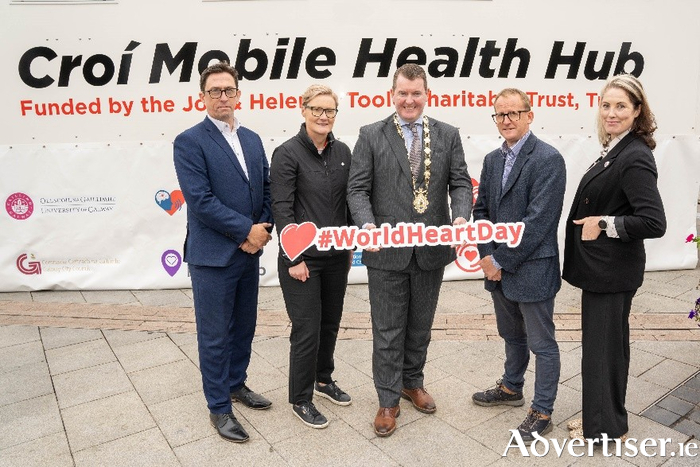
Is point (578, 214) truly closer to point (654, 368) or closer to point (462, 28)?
point (654, 368)

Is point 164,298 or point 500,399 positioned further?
point 164,298

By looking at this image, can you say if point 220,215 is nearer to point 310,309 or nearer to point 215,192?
point 215,192

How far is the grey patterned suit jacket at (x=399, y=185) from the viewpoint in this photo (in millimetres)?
3322

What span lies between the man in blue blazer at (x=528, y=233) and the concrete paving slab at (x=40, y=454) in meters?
2.71

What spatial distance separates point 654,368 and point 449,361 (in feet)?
5.06

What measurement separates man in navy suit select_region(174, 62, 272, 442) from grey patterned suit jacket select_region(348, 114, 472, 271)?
645mm

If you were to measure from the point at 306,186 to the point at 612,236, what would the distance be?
5.61 ft

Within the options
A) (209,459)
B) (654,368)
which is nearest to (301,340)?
(209,459)

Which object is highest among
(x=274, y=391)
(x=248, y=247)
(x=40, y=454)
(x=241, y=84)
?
(x=241, y=84)

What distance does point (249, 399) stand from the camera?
3.88 metres

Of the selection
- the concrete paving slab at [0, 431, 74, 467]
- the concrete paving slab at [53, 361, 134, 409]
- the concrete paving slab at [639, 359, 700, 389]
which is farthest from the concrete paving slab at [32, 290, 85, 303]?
the concrete paving slab at [639, 359, 700, 389]

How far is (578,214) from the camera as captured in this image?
3.18 meters

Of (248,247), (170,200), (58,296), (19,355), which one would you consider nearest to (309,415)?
(248,247)

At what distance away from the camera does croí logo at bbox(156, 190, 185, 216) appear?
639cm
